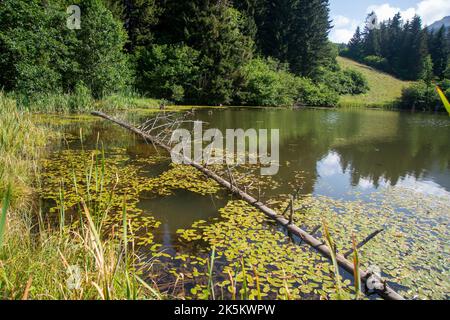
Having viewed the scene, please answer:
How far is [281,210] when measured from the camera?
5.32 m

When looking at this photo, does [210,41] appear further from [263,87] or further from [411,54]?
[411,54]

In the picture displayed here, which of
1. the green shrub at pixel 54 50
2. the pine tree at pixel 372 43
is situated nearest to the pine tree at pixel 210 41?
the green shrub at pixel 54 50

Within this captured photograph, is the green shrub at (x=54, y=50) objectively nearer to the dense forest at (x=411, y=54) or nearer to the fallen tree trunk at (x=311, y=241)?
the fallen tree trunk at (x=311, y=241)

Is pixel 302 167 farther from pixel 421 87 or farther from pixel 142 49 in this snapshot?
pixel 421 87

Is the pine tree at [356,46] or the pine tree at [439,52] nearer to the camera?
the pine tree at [439,52]

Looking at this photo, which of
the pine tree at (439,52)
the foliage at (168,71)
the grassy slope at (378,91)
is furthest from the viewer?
the pine tree at (439,52)

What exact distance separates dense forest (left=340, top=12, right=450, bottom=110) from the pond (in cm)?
3201

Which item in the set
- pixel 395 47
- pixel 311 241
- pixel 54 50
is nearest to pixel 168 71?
pixel 54 50

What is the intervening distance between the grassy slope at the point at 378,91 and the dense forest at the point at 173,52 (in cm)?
224

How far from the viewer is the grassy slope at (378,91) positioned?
38.0 m

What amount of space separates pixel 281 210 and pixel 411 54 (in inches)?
2412

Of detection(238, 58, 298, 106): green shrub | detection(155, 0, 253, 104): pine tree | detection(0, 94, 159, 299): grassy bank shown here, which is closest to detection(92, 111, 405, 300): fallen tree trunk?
detection(0, 94, 159, 299): grassy bank

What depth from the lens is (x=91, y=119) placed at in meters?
14.9
